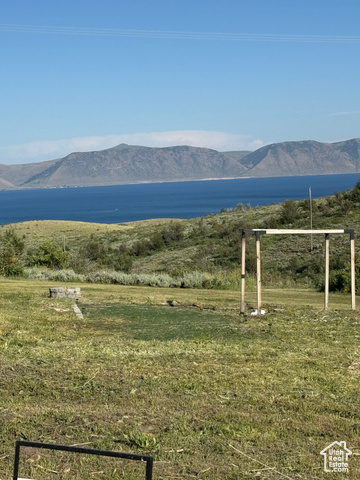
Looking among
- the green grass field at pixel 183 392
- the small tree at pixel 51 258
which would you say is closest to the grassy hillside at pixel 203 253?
the small tree at pixel 51 258

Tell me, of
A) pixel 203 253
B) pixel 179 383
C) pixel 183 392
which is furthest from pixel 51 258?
pixel 183 392

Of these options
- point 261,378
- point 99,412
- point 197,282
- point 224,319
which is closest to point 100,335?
point 224,319

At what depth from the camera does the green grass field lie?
6.52 metres

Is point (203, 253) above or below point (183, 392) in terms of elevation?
below

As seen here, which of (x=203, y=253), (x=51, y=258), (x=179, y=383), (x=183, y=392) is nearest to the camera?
(x=183, y=392)

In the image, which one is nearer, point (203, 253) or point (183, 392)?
point (183, 392)

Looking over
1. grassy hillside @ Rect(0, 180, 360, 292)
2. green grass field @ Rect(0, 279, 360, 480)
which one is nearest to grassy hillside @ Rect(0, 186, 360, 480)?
green grass field @ Rect(0, 279, 360, 480)

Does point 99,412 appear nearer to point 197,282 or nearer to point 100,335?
point 100,335

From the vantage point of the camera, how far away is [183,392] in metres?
8.77

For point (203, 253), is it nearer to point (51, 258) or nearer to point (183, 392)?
point (51, 258)

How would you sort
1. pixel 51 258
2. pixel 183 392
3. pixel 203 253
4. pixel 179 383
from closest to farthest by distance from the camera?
pixel 183 392, pixel 179 383, pixel 51 258, pixel 203 253

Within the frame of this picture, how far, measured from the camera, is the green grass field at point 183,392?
21.4 ft

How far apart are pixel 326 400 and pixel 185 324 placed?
6.56 metres

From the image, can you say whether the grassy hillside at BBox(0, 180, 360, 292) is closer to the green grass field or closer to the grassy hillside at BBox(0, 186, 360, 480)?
the grassy hillside at BBox(0, 186, 360, 480)
